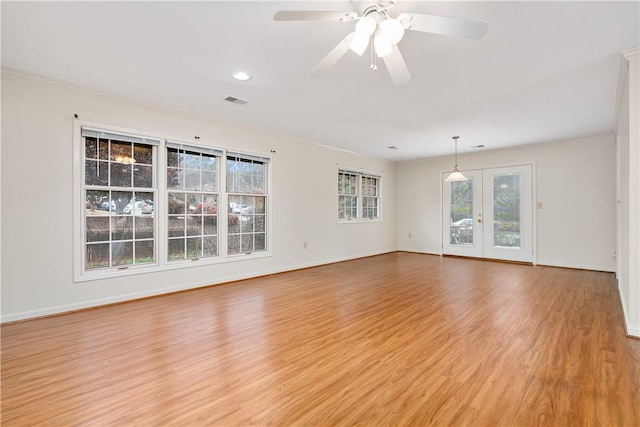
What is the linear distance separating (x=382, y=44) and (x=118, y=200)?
3623 millimetres

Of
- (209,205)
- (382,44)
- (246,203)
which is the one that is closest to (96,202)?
(209,205)

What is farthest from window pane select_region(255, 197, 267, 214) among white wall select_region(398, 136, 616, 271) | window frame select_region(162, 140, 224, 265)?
white wall select_region(398, 136, 616, 271)

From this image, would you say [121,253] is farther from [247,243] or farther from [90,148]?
[247,243]

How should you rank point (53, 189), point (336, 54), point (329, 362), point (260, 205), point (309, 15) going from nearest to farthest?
point (309, 15) → point (336, 54) → point (329, 362) → point (53, 189) → point (260, 205)

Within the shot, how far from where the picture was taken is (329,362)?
2316 millimetres

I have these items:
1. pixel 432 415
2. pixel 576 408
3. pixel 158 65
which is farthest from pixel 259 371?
pixel 158 65

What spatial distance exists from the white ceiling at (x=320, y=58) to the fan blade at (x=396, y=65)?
314mm

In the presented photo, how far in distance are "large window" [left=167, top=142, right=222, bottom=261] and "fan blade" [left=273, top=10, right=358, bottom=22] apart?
3.13 m

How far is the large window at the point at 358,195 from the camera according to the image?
23.2 feet

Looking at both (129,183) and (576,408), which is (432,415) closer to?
(576,408)

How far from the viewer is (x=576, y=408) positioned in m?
1.77

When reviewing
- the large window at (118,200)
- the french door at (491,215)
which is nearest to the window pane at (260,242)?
the large window at (118,200)

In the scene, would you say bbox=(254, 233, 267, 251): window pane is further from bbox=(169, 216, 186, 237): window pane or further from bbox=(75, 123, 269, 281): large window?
bbox=(169, 216, 186, 237): window pane

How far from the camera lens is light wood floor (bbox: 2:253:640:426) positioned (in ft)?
5.73
